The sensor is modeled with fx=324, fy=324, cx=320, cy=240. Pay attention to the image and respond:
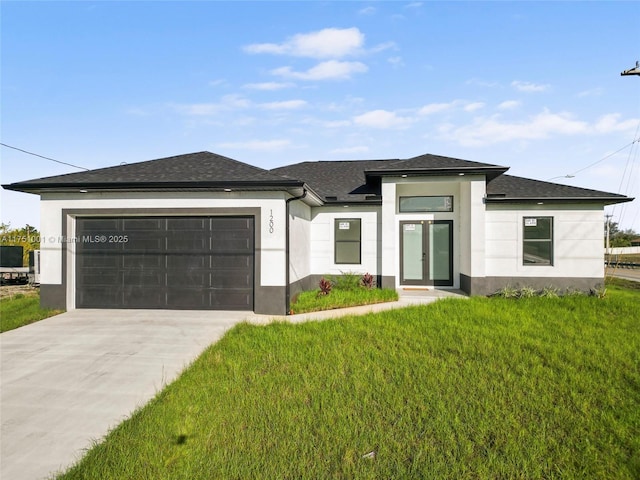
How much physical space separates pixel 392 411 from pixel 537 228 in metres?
10.4

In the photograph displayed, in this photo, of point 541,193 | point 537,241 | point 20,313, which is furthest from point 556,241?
point 20,313

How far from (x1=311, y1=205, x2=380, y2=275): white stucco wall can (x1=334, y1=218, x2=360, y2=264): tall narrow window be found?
0.16 metres

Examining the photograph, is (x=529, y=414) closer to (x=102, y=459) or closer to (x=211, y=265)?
(x=102, y=459)

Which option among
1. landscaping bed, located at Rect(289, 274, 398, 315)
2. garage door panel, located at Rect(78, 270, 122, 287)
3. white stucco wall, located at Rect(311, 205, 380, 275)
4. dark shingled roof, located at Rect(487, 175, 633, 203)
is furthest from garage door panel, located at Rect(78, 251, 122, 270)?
dark shingled roof, located at Rect(487, 175, 633, 203)

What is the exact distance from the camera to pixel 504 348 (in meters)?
5.78

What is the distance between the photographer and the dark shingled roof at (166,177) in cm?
843

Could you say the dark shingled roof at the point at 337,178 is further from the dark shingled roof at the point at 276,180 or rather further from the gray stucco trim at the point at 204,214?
the gray stucco trim at the point at 204,214

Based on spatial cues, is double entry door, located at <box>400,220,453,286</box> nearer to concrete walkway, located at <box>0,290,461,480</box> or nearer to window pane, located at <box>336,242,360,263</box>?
window pane, located at <box>336,242,360,263</box>

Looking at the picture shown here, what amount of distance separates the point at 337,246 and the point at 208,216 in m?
5.24

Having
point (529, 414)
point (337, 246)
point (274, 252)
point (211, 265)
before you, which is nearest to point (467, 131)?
point (337, 246)

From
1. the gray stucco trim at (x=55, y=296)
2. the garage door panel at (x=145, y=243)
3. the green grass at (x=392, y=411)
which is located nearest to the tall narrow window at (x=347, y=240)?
the green grass at (x=392, y=411)

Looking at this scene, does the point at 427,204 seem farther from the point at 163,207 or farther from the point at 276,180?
the point at 163,207

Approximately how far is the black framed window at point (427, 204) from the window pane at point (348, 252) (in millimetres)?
2353

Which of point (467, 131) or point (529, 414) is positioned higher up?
point (467, 131)
